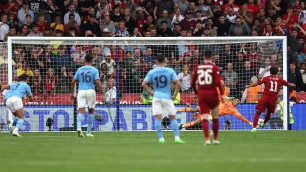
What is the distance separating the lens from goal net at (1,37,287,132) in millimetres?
22375

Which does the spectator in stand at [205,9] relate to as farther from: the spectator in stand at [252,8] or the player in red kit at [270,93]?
the player in red kit at [270,93]

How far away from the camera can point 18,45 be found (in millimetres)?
22781

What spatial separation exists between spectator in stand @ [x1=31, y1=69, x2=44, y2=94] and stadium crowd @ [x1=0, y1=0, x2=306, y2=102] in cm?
4

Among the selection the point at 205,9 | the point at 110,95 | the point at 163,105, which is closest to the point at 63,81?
the point at 110,95

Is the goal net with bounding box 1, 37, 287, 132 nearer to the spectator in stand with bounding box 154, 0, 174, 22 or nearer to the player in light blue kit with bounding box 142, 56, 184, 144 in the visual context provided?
the spectator in stand with bounding box 154, 0, 174, 22

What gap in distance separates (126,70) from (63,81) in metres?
2.29

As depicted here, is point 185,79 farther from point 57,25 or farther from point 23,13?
point 23,13

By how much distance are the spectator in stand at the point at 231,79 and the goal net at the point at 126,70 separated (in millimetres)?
36

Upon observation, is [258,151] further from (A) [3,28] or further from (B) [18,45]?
(A) [3,28]

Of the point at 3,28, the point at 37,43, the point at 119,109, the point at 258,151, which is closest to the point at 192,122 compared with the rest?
the point at 119,109

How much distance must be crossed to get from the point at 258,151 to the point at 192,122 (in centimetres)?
1065

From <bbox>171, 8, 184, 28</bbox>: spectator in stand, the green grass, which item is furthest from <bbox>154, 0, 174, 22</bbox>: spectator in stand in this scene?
the green grass

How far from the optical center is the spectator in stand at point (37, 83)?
73.4ft

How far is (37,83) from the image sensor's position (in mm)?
22453
